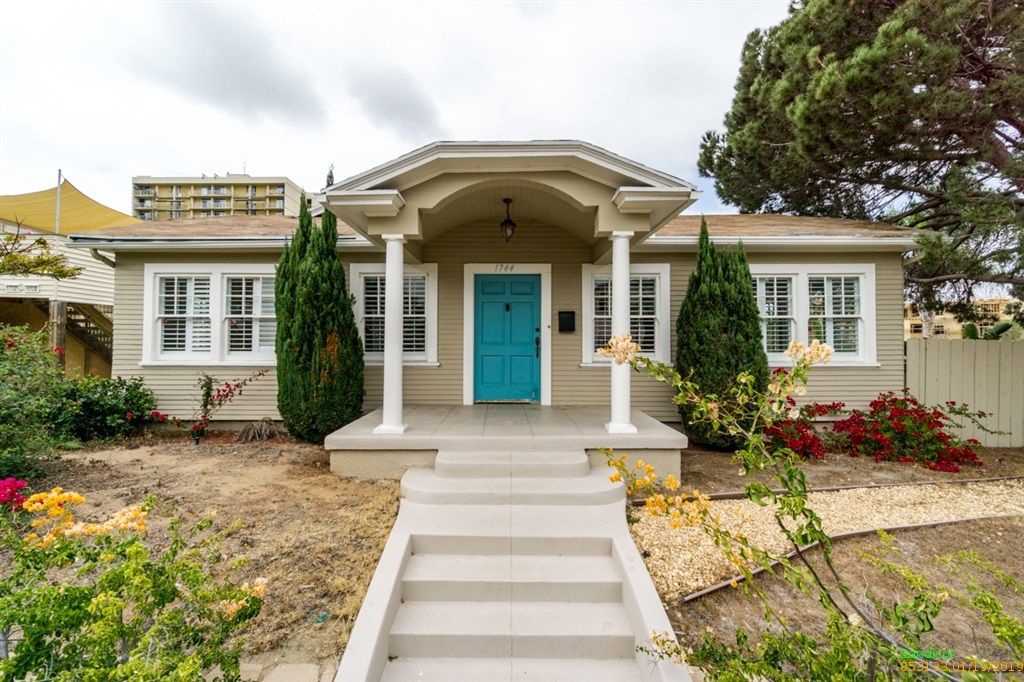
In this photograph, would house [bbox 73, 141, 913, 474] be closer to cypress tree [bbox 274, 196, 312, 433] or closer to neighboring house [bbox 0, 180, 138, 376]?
cypress tree [bbox 274, 196, 312, 433]

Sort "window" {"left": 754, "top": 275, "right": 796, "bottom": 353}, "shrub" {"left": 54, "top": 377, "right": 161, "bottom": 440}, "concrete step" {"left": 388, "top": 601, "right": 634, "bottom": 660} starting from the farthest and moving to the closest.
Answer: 1. "window" {"left": 754, "top": 275, "right": 796, "bottom": 353}
2. "shrub" {"left": 54, "top": 377, "right": 161, "bottom": 440}
3. "concrete step" {"left": 388, "top": 601, "right": 634, "bottom": 660}

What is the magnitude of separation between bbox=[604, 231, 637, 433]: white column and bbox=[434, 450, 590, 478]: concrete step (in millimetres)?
688

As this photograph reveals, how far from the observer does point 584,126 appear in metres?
13.1

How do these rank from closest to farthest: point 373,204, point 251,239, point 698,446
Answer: point 373,204
point 698,446
point 251,239

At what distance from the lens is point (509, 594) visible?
276cm

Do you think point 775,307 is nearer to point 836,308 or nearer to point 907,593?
point 836,308

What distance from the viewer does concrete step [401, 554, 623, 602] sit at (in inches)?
109

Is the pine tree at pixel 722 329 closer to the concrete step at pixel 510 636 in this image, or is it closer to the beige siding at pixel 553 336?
the beige siding at pixel 553 336

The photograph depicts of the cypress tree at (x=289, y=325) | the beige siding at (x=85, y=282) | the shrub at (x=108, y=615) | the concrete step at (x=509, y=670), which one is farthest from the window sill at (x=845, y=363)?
the beige siding at (x=85, y=282)

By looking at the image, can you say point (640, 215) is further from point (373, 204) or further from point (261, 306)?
point (261, 306)

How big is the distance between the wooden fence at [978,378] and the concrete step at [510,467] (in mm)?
5993

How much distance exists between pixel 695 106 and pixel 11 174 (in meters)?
38.9

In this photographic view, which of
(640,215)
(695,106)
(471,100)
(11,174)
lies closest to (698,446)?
(640,215)

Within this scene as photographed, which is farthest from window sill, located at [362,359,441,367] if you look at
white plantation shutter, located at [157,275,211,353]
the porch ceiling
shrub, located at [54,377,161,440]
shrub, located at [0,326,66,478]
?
shrub, located at [0,326,66,478]
